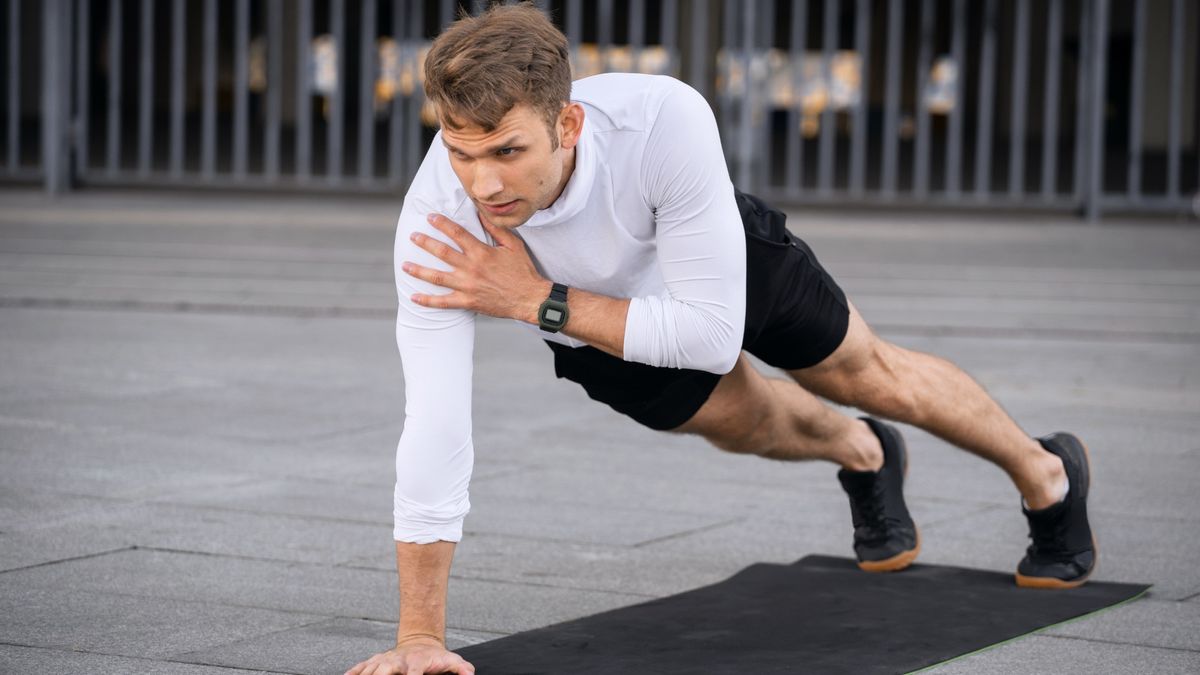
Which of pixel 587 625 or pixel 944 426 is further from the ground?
pixel 944 426

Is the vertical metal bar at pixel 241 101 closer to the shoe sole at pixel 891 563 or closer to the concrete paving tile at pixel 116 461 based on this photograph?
the concrete paving tile at pixel 116 461

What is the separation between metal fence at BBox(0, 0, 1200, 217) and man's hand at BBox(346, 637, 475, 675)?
123 centimetres

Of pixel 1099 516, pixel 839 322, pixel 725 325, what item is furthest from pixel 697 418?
pixel 1099 516

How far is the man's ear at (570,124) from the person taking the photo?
10.5 feet

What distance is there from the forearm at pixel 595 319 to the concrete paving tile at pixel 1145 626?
1252mm

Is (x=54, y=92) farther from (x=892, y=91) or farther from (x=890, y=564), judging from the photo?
(x=890, y=564)

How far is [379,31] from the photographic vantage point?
34.2m

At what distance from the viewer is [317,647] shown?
3.55m

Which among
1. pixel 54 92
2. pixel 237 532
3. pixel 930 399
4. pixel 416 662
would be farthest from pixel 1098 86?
pixel 416 662

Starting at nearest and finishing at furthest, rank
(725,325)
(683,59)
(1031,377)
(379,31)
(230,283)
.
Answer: (725,325) < (1031,377) < (230,283) < (683,59) < (379,31)

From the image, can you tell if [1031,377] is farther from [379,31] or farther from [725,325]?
[379,31]

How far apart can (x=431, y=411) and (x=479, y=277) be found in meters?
0.27

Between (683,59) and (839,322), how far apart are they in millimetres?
13087

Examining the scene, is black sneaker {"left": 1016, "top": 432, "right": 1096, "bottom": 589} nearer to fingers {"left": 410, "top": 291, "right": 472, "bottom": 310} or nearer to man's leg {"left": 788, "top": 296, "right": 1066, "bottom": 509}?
man's leg {"left": 788, "top": 296, "right": 1066, "bottom": 509}
